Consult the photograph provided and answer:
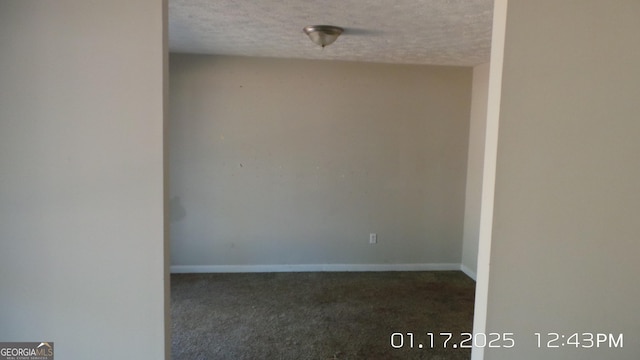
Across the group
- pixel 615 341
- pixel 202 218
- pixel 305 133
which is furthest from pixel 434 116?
pixel 615 341

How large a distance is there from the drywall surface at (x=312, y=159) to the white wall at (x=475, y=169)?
0.09m

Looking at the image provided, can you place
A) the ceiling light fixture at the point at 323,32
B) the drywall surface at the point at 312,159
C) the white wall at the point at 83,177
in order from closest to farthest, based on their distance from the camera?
1. the white wall at the point at 83,177
2. the ceiling light fixture at the point at 323,32
3. the drywall surface at the point at 312,159

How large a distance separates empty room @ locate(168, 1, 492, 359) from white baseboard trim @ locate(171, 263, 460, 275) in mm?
16

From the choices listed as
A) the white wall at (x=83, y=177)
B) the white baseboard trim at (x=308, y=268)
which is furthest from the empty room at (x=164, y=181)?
the white baseboard trim at (x=308, y=268)

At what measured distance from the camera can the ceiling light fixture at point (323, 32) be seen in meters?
2.77

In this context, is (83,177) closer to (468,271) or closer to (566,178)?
(566,178)

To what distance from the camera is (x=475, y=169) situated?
4.38 m

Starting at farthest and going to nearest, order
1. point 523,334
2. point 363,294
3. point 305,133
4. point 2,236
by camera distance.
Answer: point 305,133, point 363,294, point 523,334, point 2,236

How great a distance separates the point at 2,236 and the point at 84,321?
0.38m

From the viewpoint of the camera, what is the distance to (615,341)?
1.50m

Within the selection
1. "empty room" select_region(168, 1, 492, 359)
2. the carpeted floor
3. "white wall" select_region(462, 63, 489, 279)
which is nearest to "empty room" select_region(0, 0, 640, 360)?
the carpeted floor

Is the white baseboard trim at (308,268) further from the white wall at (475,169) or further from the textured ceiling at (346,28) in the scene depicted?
the textured ceiling at (346,28)

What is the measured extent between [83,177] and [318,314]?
Result: 261 cm

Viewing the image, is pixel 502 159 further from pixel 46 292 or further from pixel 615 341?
pixel 46 292
